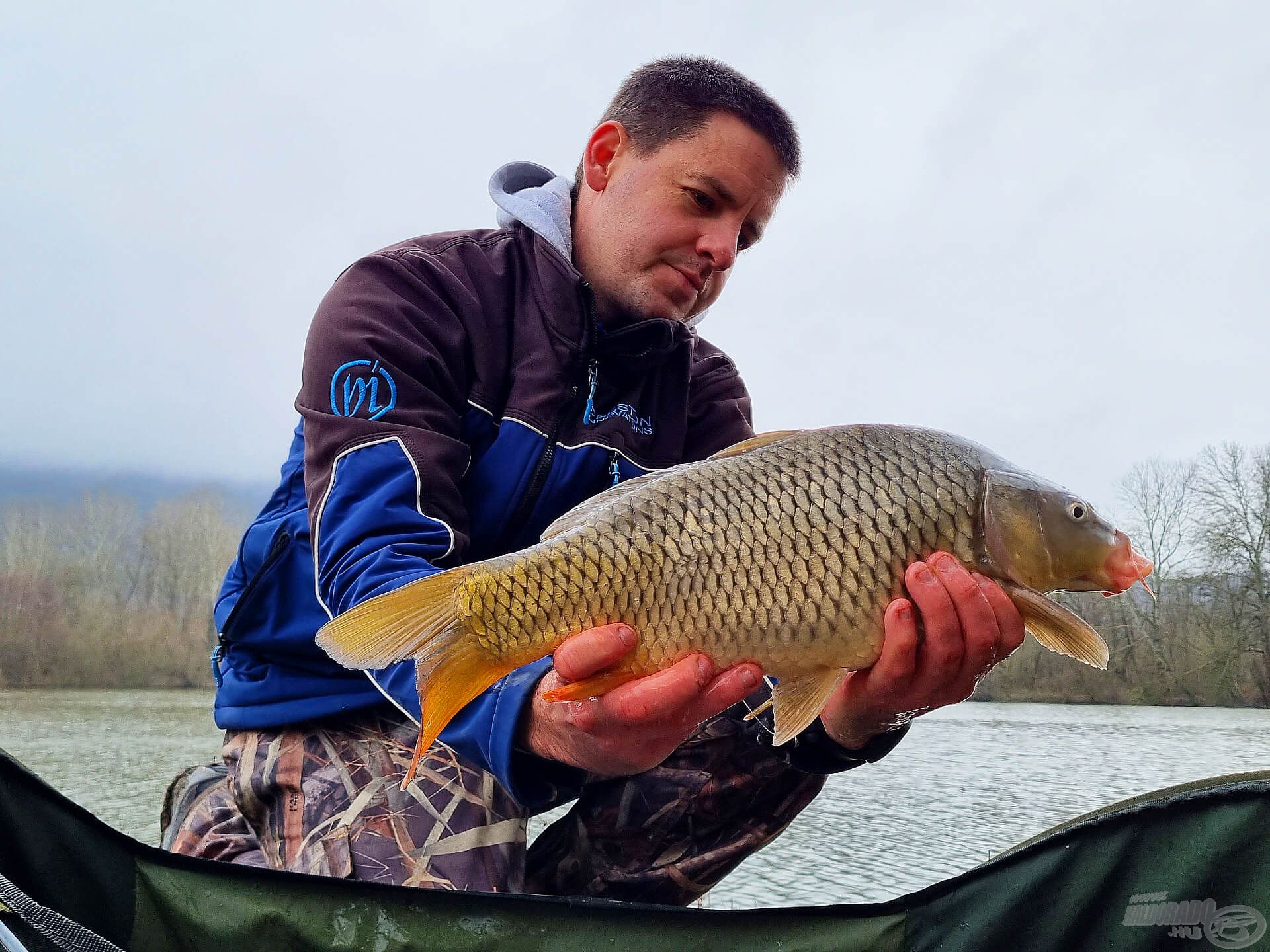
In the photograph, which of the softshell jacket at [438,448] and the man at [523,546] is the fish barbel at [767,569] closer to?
the man at [523,546]

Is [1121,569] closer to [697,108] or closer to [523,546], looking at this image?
[523,546]

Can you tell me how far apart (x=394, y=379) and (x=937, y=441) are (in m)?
0.66

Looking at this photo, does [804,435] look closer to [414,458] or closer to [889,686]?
[889,686]

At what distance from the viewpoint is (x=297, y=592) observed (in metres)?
1.23

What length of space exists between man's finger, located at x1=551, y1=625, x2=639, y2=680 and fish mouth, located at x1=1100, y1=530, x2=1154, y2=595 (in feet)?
1.68

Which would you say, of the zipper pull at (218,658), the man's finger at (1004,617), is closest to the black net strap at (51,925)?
the zipper pull at (218,658)

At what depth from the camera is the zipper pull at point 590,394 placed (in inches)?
52.4

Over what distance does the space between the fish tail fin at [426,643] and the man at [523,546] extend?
0.09 metres

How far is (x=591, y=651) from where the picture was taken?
2.64 ft

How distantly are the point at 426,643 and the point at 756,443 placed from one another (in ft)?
1.33

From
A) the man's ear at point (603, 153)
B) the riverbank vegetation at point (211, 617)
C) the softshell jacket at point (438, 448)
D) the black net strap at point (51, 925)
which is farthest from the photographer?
the riverbank vegetation at point (211, 617)

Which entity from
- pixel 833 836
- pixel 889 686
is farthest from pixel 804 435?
pixel 833 836

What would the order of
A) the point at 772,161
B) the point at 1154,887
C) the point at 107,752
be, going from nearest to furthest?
the point at 1154,887
the point at 772,161
the point at 107,752

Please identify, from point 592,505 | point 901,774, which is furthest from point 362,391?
point 901,774
